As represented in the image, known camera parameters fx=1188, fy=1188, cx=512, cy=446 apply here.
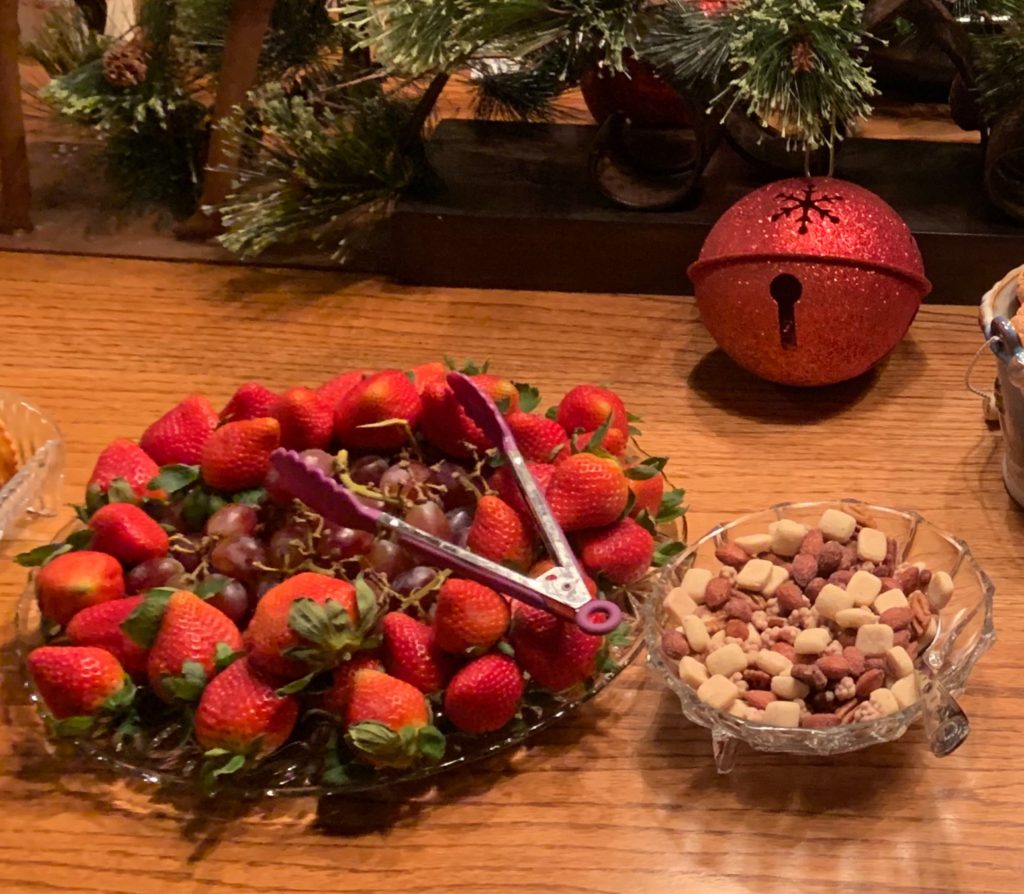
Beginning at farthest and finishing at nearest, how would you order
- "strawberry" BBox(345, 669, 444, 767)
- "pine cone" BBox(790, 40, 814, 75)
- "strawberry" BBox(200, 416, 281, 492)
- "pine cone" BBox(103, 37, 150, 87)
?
"pine cone" BBox(103, 37, 150, 87), "pine cone" BBox(790, 40, 814, 75), "strawberry" BBox(200, 416, 281, 492), "strawberry" BBox(345, 669, 444, 767)

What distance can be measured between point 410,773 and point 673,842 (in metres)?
0.12

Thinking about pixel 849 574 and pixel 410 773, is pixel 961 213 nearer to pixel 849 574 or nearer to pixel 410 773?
pixel 849 574

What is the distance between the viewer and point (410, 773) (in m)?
0.54

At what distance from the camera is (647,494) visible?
2.09 ft

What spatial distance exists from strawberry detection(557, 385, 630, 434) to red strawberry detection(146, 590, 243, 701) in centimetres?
23

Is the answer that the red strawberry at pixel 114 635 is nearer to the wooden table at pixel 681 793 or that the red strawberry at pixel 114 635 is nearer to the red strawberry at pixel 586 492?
the wooden table at pixel 681 793

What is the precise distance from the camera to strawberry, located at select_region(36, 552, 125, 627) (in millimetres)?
570

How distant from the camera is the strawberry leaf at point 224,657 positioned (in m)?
0.53

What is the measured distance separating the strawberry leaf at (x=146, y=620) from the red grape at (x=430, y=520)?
4.9 inches

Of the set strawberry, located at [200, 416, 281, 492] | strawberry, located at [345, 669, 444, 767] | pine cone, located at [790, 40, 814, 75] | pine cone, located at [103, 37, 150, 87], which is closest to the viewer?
strawberry, located at [345, 669, 444, 767]

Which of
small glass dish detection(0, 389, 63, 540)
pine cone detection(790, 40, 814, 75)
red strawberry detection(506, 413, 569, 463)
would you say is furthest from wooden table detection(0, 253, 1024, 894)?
pine cone detection(790, 40, 814, 75)

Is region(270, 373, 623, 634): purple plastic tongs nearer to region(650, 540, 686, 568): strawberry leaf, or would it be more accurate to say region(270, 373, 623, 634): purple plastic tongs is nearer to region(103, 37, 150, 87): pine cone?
region(650, 540, 686, 568): strawberry leaf

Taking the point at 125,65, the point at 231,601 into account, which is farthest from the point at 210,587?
the point at 125,65

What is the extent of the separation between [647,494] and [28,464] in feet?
1.23
